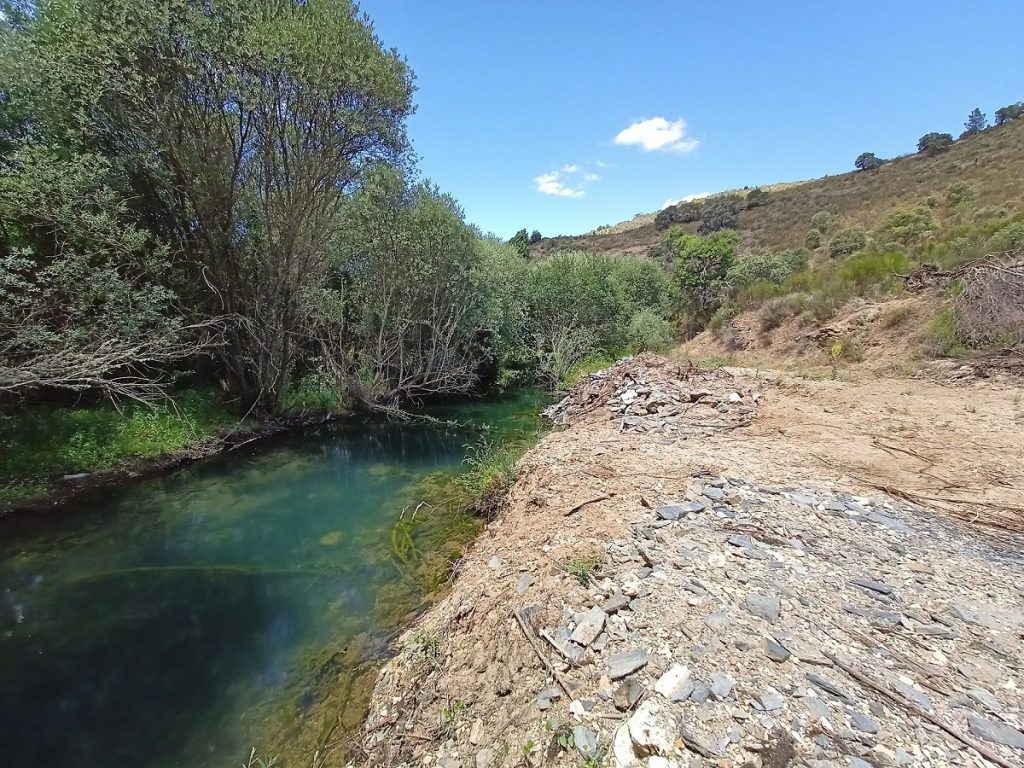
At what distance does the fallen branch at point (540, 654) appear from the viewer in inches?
118

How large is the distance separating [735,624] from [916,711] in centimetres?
93

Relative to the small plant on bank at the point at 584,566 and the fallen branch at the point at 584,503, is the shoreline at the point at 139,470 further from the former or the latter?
the small plant on bank at the point at 584,566

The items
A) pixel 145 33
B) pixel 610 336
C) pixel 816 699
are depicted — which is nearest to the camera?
pixel 816 699

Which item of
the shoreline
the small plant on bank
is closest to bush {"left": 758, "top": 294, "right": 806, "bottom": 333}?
the small plant on bank

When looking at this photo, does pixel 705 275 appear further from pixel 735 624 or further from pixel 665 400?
pixel 735 624

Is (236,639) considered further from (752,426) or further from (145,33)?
(145,33)

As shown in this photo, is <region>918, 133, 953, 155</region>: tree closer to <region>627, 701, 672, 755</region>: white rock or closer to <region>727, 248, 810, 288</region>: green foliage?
<region>727, 248, 810, 288</region>: green foliage

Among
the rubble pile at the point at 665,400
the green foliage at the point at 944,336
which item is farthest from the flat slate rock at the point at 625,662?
the green foliage at the point at 944,336

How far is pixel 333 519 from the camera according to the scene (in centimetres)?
788

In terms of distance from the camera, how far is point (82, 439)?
9.23m

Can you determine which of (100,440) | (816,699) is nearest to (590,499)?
(816,699)

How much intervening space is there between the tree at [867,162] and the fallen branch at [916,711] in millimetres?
62500

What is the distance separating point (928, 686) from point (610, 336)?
70.3 feet

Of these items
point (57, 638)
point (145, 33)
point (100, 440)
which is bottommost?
point (57, 638)
